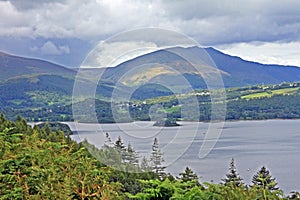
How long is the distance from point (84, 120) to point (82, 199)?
41.1 feet

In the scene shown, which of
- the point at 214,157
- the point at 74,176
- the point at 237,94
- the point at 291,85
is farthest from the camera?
the point at 291,85

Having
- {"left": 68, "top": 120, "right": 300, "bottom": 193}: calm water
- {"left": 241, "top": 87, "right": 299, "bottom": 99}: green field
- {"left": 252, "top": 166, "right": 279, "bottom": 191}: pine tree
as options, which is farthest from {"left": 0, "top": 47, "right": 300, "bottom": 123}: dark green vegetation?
{"left": 252, "top": 166, "right": 279, "bottom": 191}: pine tree

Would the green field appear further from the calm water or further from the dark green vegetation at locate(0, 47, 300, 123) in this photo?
the calm water

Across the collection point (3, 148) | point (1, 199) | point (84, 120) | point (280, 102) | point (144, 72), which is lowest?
point (1, 199)

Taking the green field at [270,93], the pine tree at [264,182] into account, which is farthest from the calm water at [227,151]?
the green field at [270,93]

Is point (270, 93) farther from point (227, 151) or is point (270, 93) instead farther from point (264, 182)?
point (264, 182)

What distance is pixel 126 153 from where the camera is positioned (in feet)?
117

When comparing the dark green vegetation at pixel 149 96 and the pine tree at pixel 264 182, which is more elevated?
the dark green vegetation at pixel 149 96

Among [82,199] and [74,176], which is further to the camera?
[74,176]

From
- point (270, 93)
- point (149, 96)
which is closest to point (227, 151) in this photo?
point (149, 96)

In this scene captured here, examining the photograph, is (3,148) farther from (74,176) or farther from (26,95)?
(26,95)

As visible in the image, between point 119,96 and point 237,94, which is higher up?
point 237,94

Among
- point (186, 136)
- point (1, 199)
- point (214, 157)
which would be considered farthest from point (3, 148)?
point (214, 157)

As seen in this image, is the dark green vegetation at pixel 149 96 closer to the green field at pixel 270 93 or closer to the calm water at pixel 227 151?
the green field at pixel 270 93
